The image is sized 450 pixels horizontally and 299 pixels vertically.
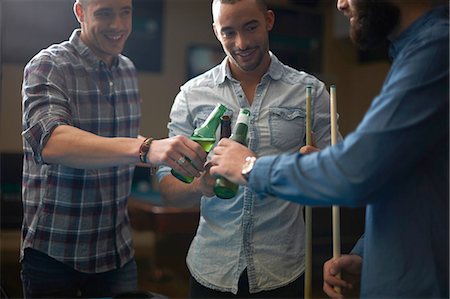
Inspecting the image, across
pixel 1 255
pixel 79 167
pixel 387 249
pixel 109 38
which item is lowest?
pixel 1 255

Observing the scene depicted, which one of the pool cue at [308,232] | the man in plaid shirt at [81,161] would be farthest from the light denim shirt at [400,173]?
the man in plaid shirt at [81,161]

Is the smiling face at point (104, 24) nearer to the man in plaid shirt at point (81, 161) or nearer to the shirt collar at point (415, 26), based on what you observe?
the man in plaid shirt at point (81, 161)

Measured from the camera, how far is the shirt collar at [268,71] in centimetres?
148

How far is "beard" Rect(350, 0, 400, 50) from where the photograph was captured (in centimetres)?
112

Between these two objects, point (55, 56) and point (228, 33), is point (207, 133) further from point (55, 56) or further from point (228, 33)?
point (55, 56)

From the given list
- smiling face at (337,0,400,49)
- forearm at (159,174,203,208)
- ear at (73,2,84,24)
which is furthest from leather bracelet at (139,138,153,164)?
smiling face at (337,0,400,49)

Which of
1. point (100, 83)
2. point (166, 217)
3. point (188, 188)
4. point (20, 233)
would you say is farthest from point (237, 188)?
point (166, 217)

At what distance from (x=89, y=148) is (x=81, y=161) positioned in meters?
0.05

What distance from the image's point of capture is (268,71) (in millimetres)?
1485

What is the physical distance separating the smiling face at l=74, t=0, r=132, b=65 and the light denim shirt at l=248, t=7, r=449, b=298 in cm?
67

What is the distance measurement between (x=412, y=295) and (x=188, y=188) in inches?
24.5

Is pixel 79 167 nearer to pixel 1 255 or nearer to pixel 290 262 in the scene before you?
pixel 290 262

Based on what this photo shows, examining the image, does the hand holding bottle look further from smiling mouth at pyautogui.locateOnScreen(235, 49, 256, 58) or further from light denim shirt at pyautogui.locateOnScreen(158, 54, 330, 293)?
smiling mouth at pyautogui.locateOnScreen(235, 49, 256, 58)

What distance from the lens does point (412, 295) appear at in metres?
1.12
